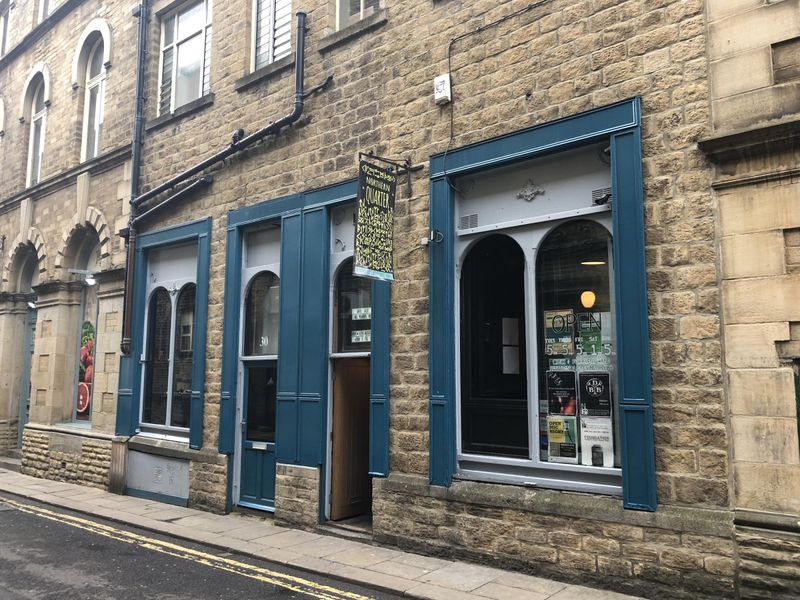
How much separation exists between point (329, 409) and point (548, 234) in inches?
148

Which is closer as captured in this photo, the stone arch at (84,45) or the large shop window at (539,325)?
the large shop window at (539,325)

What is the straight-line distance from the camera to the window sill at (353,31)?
8586 millimetres

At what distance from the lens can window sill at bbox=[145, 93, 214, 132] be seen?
36.1 feet

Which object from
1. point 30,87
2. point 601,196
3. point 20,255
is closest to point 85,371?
point 20,255

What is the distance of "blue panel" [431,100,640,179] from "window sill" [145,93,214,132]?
512cm

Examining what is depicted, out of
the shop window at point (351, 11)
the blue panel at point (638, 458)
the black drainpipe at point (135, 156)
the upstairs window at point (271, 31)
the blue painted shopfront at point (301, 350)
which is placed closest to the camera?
the blue panel at point (638, 458)

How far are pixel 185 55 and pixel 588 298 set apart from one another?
29.9ft

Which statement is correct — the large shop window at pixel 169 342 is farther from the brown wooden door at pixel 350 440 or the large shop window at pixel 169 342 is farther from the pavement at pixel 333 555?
the brown wooden door at pixel 350 440

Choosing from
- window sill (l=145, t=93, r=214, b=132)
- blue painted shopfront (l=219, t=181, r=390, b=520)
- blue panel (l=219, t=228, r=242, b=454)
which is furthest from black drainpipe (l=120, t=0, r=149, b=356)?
blue painted shopfront (l=219, t=181, r=390, b=520)

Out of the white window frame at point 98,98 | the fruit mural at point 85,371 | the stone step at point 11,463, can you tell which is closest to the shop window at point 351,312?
the fruit mural at point 85,371

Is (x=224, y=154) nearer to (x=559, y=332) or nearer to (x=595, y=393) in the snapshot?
(x=559, y=332)

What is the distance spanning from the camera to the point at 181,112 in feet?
37.6

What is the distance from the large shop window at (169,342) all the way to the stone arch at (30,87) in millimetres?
6900

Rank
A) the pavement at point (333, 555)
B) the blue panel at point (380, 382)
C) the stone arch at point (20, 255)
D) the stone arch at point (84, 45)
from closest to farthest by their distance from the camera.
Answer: the pavement at point (333, 555) → the blue panel at point (380, 382) → the stone arch at point (84, 45) → the stone arch at point (20, 255)
